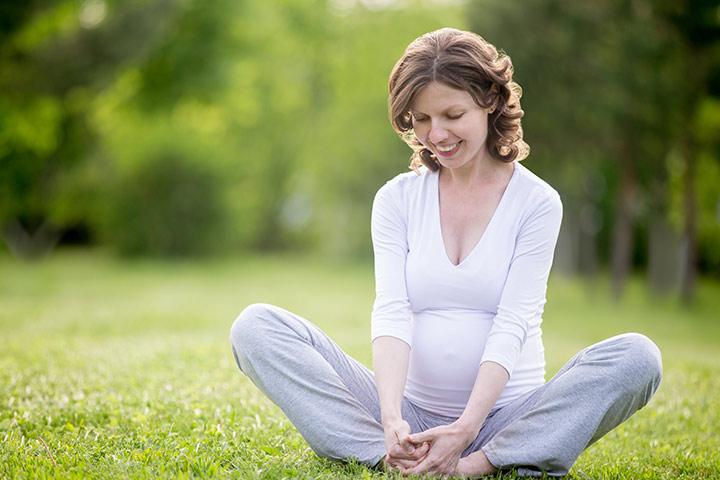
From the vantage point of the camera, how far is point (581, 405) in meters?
3.69

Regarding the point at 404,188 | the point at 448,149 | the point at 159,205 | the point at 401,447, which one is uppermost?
the point at 448,149

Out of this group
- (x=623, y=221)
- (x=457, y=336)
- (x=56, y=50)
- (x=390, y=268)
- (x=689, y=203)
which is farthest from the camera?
(x=623, y=221)

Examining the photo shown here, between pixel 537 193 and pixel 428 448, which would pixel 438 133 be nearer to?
pixel 537 193

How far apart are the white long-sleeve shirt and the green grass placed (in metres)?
0.60

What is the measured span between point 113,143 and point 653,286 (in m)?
17.8

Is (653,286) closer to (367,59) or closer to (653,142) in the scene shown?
(653,142)

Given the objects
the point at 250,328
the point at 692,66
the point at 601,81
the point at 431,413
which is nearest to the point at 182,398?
the point at 250,328

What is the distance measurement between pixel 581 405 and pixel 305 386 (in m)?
1.26

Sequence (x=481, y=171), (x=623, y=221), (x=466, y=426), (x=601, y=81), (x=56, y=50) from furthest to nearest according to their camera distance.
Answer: (x=623, y=221)
(x=56, y=50)
(x=601, y=81)
(x=481, y=171)
(x=466, y=426)

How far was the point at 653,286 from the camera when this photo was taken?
863 inches

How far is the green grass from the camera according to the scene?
399cm

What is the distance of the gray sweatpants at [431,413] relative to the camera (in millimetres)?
3680

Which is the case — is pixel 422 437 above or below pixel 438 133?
below

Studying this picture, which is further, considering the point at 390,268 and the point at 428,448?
the point at 390,268
